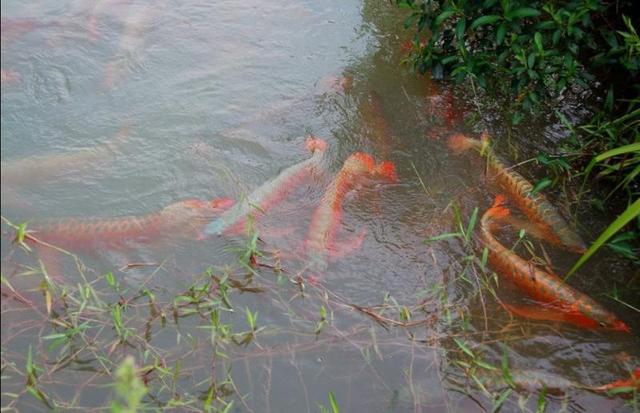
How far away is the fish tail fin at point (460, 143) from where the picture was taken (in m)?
4.89

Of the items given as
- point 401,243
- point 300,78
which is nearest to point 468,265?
point 401,243

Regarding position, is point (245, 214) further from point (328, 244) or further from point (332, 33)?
point (332, 33)

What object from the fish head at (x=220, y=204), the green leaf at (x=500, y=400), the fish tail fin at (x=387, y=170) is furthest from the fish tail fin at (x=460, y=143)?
the green leaf at (x=500, y=400)

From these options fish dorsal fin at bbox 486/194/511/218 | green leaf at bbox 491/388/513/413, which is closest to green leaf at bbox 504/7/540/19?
fish dorsal fin at bbox 486/194/511/218

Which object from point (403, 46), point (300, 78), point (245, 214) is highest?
point (403, 46)

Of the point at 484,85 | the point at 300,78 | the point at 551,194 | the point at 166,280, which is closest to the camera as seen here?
the point at 166,280

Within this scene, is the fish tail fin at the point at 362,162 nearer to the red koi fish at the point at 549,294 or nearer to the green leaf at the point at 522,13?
the red koi fish at the point at 549,294

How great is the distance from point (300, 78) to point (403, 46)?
1.15 metres

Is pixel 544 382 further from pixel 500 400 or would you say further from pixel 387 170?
pixel 387 170

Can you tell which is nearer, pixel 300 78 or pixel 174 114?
pixel 174 114

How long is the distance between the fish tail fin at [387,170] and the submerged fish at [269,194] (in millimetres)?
469

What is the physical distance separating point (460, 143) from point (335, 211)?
1.34 m

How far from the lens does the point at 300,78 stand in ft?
18.2

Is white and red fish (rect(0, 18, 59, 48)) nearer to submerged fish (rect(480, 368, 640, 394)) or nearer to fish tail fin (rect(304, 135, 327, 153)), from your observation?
fish tail fin (rect(304, 135, 327, 153))
